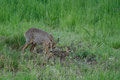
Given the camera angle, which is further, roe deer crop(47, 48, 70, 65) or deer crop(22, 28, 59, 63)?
roe deer crop(47, 48, 70, 65)

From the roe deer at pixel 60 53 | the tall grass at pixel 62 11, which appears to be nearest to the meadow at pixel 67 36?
the tall grass at pixel 62 11

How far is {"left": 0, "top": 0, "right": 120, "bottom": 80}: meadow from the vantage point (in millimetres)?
6250

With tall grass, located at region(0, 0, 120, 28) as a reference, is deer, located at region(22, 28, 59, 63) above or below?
below

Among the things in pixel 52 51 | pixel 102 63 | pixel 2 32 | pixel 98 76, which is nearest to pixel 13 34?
pixel 2 32

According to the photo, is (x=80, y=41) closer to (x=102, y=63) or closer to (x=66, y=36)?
(x=66, y=36)

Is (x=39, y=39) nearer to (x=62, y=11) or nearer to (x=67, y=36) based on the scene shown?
(x=67, y=36)

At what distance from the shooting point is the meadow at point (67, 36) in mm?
6250

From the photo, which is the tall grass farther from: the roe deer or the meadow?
the roe deer

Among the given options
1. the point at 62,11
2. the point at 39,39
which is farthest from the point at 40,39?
the point at 62,11

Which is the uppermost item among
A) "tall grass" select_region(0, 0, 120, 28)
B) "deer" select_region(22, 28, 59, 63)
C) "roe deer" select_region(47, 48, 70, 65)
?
"tall grass" select_region(0, 0, 120, 28)

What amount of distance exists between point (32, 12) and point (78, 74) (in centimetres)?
473

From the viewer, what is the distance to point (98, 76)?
19.3ft

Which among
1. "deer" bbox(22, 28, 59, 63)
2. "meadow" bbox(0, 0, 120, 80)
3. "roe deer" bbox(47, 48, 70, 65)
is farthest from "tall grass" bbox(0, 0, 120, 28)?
"deer" bbox(22, 28, 59, 63)

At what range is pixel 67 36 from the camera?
9281 millimetres
